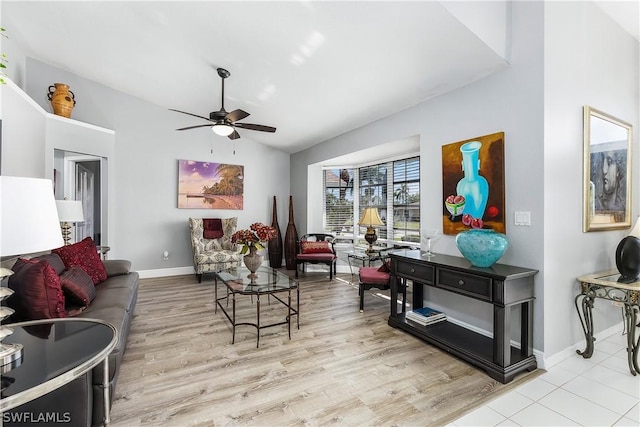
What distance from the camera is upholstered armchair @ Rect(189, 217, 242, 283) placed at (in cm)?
521

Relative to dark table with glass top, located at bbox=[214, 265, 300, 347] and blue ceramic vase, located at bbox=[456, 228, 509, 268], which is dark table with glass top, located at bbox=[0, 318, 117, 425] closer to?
dark table with glass top, located at bbox=[214, 265, 300, 347]

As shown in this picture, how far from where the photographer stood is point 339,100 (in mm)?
3979

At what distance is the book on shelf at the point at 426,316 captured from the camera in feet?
10.2

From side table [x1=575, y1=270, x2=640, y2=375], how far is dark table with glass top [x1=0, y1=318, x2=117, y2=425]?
349cm

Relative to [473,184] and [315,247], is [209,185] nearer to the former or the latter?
[315,247]

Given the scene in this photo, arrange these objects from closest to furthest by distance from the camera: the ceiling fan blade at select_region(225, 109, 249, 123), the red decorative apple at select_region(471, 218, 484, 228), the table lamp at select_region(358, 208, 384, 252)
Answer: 1. the red decorative apple at select_region(471, 218, 484, 228)
2. the ceiling fan blade at select_region(225, 109, 249, 123)
3. the table lamp at select_region(358, 208, 384, 252)

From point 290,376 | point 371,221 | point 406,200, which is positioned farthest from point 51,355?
point 406,200

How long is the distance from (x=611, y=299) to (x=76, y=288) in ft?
14.2

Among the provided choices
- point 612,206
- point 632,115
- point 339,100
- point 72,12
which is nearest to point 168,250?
point 72,12

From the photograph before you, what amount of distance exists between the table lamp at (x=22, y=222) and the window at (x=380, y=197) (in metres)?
4.61

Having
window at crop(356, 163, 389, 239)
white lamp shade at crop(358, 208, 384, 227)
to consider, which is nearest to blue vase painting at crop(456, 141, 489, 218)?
white lamp shade at crop(358, 208, 384, 227)

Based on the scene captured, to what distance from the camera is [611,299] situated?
98.0 inches

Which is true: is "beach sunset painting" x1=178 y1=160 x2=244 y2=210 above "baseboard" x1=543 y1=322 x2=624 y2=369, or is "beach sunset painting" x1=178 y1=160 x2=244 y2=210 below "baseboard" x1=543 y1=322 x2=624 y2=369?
above

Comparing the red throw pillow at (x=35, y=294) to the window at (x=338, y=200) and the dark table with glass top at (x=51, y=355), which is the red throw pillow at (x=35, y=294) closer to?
the dark table with glass top at (x=51, y=355)
